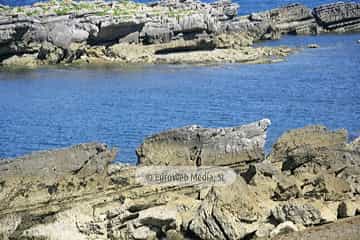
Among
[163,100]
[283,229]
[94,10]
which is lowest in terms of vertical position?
[163,100]

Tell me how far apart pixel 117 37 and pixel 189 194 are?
151 ft

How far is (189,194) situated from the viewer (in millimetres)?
18828

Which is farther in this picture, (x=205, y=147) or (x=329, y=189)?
(x=205, y=147)

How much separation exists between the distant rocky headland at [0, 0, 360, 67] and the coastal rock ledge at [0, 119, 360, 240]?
37.5 metres

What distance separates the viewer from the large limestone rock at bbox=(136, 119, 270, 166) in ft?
70.3

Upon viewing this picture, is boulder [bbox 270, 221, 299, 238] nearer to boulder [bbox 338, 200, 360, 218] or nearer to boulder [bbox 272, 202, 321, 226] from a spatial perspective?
→ boulder [bbox 272, 202, 321, 226]

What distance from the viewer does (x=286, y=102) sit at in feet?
130

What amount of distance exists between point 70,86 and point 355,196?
33536 mm

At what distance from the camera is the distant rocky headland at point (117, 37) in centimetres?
5969

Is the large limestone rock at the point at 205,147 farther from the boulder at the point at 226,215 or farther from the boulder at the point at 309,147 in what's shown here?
the boulder at the point at 226,215

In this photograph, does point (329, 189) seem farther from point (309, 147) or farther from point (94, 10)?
point (94, 10)

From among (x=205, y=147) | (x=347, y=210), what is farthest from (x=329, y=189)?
(x=205, y=147)

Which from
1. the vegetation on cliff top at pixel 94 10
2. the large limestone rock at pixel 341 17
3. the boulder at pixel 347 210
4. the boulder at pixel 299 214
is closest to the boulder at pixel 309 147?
the boulder at pixel 347 210

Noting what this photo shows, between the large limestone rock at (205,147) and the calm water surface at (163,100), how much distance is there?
566cm
